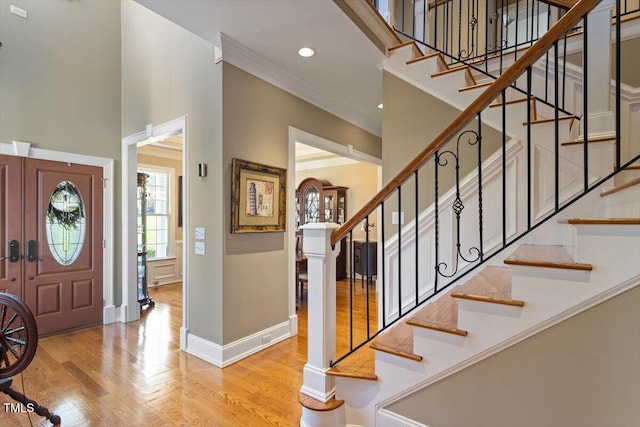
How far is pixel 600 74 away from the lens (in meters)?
2.20

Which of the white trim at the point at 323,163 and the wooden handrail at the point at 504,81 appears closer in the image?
the wooden handrail at the point at 504,81

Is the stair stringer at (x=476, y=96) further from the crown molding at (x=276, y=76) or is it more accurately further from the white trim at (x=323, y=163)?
the white trim at (x=323, y=163)

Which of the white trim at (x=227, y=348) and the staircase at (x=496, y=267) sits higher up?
the staircase at (x=496, y=267)

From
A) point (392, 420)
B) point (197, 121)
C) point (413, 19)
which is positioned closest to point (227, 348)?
point (392, 420)

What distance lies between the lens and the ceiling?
2.37 meters

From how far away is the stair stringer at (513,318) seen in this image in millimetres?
1312

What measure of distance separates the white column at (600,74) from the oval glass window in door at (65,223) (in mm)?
5153

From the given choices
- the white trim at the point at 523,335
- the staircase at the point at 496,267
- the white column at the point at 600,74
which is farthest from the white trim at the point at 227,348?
the white column at the point at 600,74

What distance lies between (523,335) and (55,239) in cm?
466

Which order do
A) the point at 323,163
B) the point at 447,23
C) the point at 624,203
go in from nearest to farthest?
the point at 624,203, the point at 447,23, the point at 323,163

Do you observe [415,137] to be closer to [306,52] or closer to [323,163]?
[306,52]

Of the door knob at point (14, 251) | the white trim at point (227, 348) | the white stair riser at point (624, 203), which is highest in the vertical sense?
the white stair riser at point (624, 203)

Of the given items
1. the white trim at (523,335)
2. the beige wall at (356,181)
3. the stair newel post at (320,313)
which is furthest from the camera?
the beige wall at (356,181)

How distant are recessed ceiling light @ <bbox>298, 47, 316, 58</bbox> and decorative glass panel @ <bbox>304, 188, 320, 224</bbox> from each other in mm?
4084
